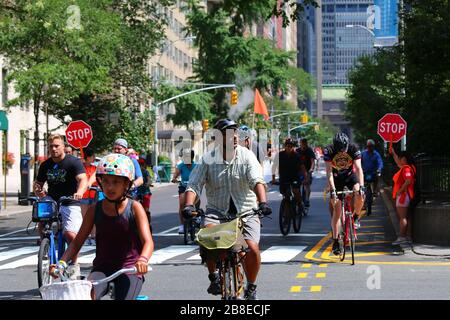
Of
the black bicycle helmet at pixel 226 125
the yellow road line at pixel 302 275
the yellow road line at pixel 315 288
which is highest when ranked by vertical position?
the black bicycle helmet at pixel 226 125

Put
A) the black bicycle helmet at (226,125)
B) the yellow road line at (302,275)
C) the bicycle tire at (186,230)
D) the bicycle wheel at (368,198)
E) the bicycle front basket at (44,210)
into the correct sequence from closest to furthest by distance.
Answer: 1. the black bicycle helmet at (226,125)
2. the bicycle front basket at (44,210)
3. the yellow road line at (302,275)
4. the bicycle tire at (186,230)
5. the bicycle wheel at (368,198)

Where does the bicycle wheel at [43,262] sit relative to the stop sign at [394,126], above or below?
below

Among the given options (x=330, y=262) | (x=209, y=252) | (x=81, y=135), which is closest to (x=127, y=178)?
(x=209, y=252)

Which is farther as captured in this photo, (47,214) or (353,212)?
(353,212)

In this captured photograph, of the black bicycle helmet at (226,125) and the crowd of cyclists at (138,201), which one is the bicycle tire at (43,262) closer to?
the crowd of cyclists at (138,201)

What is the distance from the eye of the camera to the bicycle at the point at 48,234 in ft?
38.0

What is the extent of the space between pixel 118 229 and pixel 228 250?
2.20 metres

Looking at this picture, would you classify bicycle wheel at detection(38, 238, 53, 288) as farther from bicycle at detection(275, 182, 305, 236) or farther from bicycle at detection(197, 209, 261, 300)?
bicycle at detection(275, 182, 305, 236)

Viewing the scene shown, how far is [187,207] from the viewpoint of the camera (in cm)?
936

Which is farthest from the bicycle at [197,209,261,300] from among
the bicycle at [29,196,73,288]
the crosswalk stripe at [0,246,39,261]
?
the crosswalk stripe at [0,246,39,261]

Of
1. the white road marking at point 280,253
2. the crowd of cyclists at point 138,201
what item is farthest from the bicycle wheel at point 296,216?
the crowd of cyclists at point 138,201

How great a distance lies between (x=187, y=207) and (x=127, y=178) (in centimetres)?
270

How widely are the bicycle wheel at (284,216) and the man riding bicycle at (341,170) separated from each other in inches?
181
